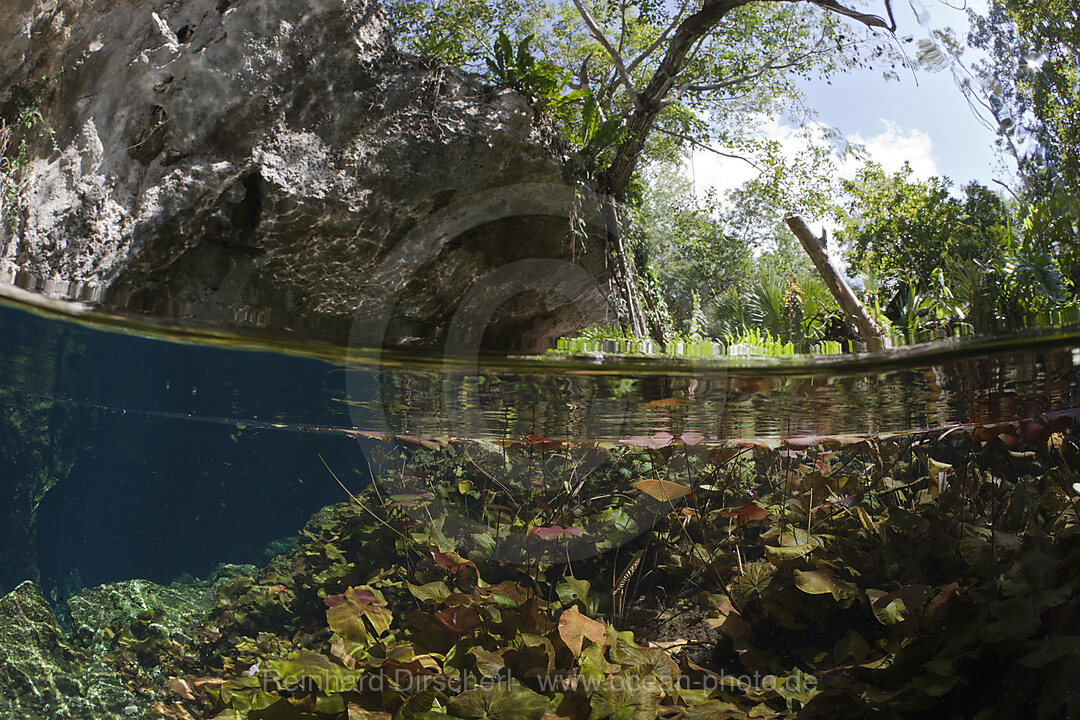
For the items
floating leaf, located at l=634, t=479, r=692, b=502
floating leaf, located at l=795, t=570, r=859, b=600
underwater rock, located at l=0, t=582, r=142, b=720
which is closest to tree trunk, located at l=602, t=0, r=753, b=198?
floating leaf, located at l=634, t=479, r=692, b=502

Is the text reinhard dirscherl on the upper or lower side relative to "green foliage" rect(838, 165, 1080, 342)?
lower

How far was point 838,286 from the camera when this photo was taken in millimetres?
1796

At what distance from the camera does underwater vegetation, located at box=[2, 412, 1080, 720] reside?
1328 millimetres

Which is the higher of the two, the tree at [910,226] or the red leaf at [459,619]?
the tree at [910,226]

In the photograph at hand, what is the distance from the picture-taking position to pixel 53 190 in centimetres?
357

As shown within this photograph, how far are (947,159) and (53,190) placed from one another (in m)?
4.54

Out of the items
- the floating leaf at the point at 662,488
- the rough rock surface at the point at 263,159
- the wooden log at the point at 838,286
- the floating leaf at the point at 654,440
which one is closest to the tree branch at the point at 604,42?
the rough rock surface at the point at 263,159

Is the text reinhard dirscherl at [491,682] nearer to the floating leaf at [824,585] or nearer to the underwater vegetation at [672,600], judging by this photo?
the underwater vegetation at [672,600]

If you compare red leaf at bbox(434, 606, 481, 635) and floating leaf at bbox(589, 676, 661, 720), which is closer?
floating leaf at bbox(589, 676, 661, 720)

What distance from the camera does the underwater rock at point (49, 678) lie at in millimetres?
2838

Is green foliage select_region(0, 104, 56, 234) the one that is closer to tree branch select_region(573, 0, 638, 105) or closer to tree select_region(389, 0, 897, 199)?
tree select_region(389, 0, 897, 199)

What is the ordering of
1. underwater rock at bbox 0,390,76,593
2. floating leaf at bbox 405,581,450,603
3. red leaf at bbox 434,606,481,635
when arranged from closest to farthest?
1. red leaf at bbox 434,606,481,635
2. floating leaf at bbox 405,581,450,603
3. underwater rock at bbox 0,390,76,593

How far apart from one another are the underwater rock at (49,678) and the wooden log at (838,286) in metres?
3.23

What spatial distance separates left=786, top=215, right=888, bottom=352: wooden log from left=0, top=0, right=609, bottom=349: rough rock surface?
7.88ft
